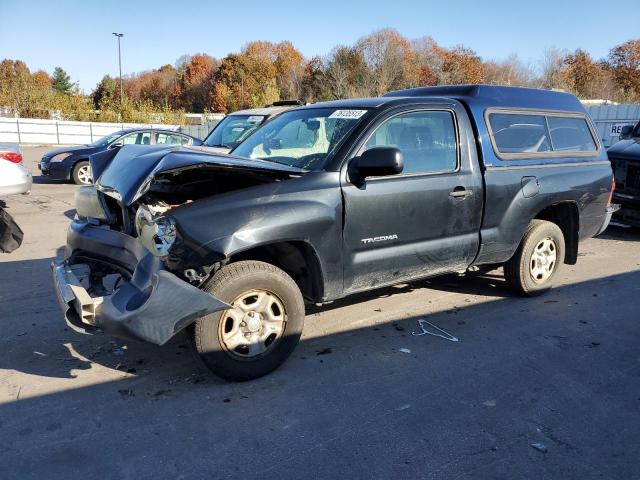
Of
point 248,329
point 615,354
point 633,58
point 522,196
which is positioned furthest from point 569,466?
point 633,58

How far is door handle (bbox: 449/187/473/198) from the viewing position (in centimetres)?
Answer: 452

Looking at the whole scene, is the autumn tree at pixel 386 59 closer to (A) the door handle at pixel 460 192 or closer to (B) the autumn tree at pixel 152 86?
(B) the autumn tree at pixel 152 86

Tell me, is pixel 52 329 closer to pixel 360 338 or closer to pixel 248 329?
pixel 248 329

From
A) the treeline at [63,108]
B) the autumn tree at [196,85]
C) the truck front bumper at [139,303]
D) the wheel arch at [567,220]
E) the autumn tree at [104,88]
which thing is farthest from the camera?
the autumn tree at [196,85]

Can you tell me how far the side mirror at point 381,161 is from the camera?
379 centimetres

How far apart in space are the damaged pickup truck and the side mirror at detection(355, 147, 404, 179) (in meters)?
0.01

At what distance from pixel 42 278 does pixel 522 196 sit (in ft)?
17.0

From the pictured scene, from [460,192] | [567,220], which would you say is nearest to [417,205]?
[460,192]

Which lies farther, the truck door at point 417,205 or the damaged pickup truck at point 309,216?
the truck door at point 417,205

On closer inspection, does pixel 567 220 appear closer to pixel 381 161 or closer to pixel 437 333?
pixel 437 333

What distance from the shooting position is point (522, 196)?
16.5 feet

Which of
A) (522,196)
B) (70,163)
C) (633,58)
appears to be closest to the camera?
(522,196)

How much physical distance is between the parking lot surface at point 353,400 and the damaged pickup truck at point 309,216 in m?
0.45

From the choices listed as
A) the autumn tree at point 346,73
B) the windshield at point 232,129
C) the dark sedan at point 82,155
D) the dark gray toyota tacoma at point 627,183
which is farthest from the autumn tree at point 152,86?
the dark gray toyota tacoma at point 627,183
